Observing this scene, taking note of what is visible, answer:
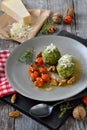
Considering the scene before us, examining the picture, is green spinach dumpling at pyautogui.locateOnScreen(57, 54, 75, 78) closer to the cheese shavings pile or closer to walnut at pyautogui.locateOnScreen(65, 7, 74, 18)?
the cheese shavings pile

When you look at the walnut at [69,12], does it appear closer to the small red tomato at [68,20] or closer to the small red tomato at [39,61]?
the small red tomato at [68,20]

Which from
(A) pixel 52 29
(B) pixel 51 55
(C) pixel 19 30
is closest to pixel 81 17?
(A) pixel 52 29

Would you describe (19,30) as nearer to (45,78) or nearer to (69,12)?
(69,12)

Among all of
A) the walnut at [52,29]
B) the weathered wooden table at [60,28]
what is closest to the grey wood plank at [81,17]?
the weathered wooden table at [60,28]

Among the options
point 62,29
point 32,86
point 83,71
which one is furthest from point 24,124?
point 62,29

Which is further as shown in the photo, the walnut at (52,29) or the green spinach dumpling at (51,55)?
the walnut at (52,29)

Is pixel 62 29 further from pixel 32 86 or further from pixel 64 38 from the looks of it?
pixel 32 86
